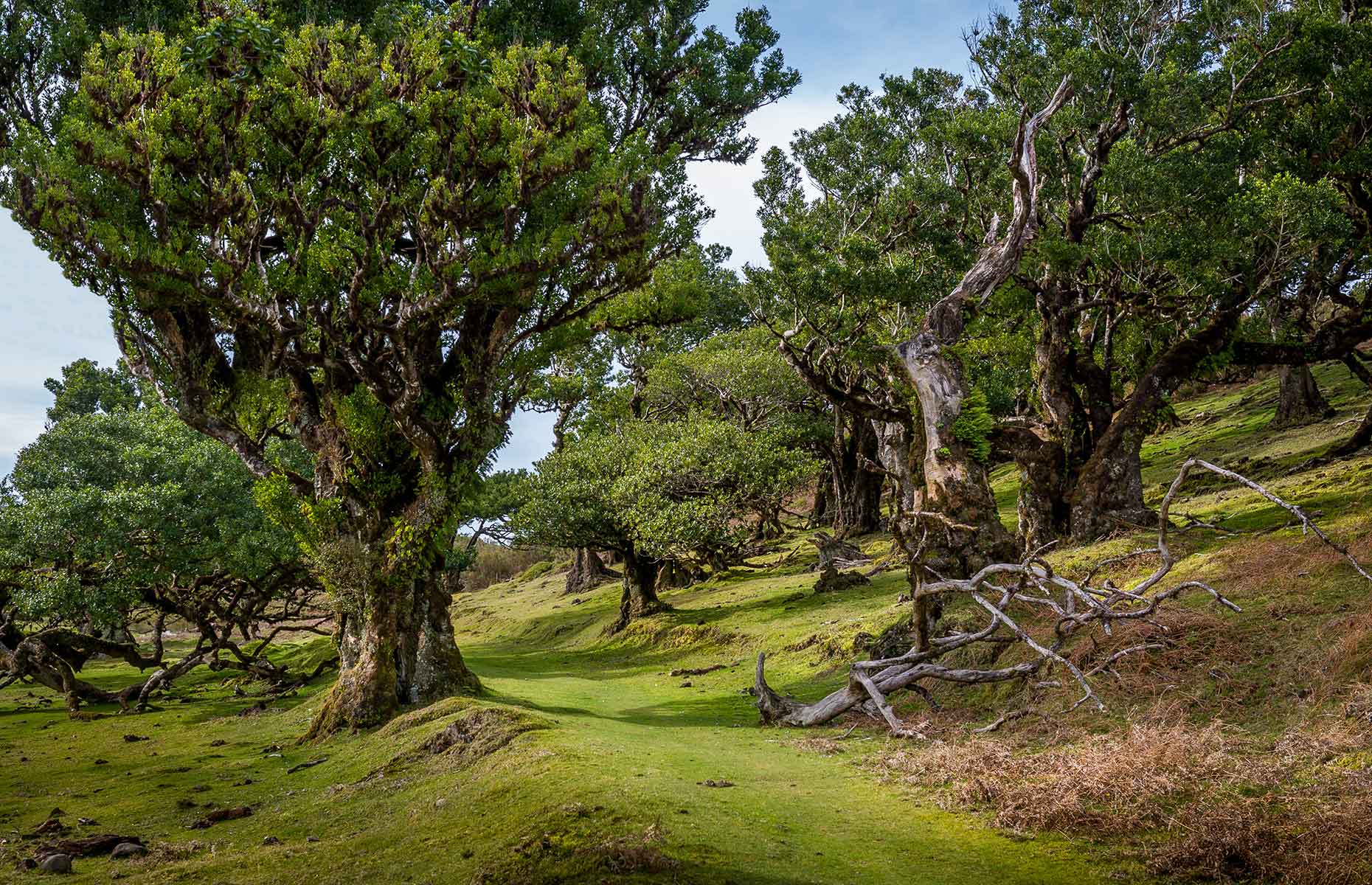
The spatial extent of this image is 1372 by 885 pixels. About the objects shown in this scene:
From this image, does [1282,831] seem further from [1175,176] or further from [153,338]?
[153,338]

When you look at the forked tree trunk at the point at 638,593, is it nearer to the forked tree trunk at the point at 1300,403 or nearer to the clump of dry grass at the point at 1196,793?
the clump of dry grass at the point at 1196,793

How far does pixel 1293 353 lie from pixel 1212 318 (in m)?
2.17

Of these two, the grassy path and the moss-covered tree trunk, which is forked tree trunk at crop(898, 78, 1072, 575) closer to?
the moss-covered tree trunk

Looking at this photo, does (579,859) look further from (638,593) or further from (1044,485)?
(638,593)

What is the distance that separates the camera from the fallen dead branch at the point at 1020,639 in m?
9.92

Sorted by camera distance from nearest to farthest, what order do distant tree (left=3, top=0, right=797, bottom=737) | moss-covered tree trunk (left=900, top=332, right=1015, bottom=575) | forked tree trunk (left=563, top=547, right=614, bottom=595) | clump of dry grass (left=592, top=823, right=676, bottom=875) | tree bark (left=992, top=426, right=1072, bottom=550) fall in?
1. clump of dry grass (left=592, top=823, right=676, bottom=875)
2. distant tree (left=3, top=0, right=797, bottom=737)
3. moss-covered tree trunk (left=900, top=332, right=1015, bottom=575)
4. tree bark (left=992, top=426, right=1072, bottom=550)
5. forked tree trunk (left=563, top=547, right=614, bottom=595)

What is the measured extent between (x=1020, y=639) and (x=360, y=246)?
467 inches

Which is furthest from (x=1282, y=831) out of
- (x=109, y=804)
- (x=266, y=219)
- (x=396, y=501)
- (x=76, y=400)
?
(x=76, y=400)

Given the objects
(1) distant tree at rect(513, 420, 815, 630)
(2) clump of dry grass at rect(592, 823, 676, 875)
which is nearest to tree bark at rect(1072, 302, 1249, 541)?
(1) distant tree at rect(513, 420, 815, 630)

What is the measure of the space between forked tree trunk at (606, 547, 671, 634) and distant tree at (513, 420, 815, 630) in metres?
0.04

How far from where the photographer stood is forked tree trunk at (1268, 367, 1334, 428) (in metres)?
31.7

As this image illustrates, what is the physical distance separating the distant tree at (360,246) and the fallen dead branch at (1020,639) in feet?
25.3

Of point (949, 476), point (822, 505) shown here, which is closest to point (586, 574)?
point (822, 505)

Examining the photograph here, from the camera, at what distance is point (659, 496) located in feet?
91.6
